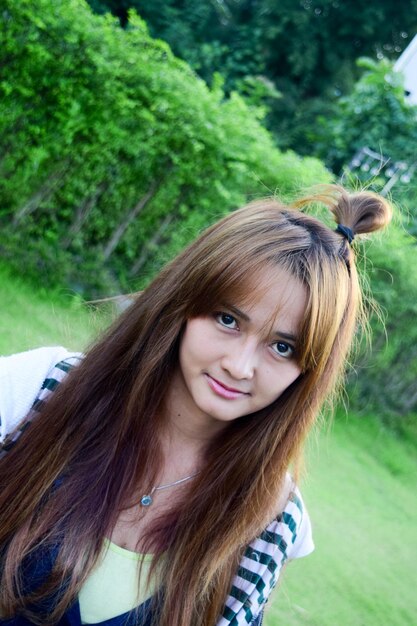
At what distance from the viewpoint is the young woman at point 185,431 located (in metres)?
1.56

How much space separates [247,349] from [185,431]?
413 millimetres

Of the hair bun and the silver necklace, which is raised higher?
the hair bun

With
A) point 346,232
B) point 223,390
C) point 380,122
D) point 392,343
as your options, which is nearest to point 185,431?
point 223,390

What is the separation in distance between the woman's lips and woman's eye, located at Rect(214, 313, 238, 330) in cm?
14

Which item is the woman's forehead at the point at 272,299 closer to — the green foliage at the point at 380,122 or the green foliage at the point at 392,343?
the green foliage at the point at 392,343

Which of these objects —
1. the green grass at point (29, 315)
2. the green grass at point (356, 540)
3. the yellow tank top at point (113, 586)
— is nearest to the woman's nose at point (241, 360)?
the yellow tank top at point (113, 586)

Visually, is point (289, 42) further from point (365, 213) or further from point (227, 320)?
point (227, 320)

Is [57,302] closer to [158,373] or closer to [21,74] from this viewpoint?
[21,74]

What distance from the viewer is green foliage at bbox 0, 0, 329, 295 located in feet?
16.1

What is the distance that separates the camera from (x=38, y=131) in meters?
5.10

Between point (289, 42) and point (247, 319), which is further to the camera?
point (289, 42)

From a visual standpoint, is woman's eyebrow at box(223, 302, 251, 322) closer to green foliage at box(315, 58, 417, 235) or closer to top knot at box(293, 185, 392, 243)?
top knot at box(293, 185, 392, 243)

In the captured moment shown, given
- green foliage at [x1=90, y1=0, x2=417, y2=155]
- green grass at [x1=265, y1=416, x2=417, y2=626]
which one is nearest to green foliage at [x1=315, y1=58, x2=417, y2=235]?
green foliage at [x1=90, y1=0, x2=417, y2=155]

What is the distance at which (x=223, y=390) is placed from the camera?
5.17 ft
